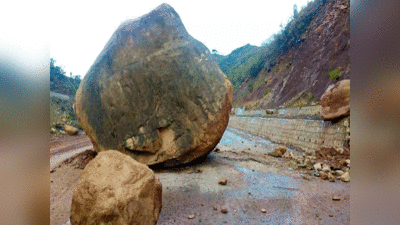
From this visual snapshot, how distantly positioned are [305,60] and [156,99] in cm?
1445

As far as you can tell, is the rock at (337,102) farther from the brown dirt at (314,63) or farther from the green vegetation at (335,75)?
the green vegetation at (335,75)

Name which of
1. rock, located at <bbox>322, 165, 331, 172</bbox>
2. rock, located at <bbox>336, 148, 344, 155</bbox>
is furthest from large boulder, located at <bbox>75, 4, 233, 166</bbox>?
rock, located at <bbox>336, 148, 344, 155</bbox>

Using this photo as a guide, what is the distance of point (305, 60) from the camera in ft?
50.8

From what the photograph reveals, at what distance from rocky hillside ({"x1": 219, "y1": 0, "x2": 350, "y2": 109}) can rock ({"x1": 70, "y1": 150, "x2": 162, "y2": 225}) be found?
1010 centimetres

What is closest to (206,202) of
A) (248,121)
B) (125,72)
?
(125,72)

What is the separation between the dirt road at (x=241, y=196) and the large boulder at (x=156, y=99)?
0.51m

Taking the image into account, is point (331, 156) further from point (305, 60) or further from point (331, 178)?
point (305, 60)

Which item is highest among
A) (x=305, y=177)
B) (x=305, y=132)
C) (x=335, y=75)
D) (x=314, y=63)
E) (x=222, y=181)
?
(x=314, y=63)

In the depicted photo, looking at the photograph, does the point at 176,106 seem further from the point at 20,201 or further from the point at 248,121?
the point at 248,121

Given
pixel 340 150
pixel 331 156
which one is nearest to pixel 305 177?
pixel 331 156

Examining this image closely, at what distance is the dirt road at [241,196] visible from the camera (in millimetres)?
2156

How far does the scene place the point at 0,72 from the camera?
437mm

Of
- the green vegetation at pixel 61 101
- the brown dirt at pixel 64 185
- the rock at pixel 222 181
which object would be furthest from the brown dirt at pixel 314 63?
the green vegetation at pixel 61 101

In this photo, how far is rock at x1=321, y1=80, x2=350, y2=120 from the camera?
5434 mm
